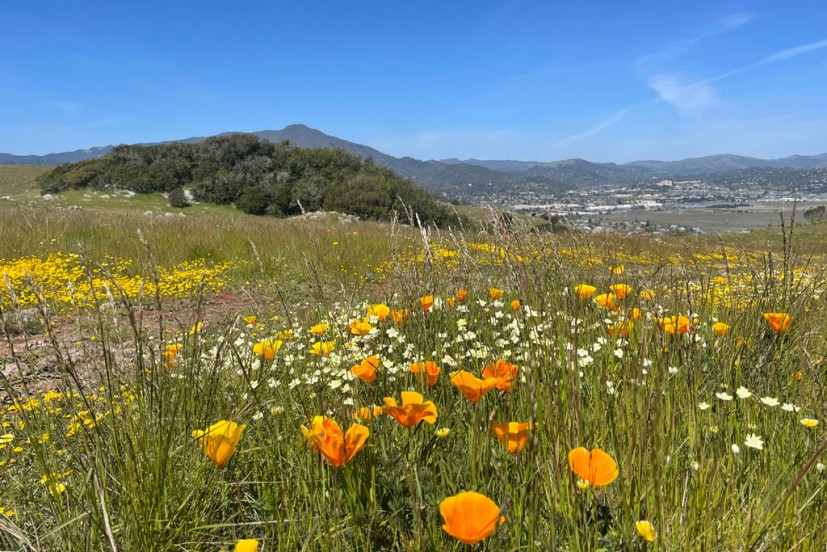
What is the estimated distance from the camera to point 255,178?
33781mm

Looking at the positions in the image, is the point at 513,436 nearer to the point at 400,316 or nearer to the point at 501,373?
the point at 501,373

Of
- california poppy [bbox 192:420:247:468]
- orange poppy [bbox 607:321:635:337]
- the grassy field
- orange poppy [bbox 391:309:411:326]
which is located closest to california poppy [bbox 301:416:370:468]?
the grassy field

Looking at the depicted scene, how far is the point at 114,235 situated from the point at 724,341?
1037cm

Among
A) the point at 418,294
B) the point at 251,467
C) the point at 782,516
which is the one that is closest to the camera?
the point at 782,516

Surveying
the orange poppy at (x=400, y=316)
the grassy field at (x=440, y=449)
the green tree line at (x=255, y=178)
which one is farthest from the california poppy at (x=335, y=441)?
the green tree line at (x=255, y=178)

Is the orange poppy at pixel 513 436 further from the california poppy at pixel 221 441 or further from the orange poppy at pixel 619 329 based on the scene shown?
the orange poppy at pixel 619 329

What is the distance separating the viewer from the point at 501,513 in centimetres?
84

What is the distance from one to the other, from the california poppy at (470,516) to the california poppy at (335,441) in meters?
0.32

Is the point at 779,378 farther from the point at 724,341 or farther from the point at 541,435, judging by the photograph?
the point at 541,435

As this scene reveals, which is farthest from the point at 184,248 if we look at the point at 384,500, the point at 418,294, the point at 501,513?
the point at 501,513

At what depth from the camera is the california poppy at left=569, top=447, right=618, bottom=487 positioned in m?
1.03

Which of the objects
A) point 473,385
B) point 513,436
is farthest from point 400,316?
point 513,436

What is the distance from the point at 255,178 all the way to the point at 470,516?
35601 millimetres

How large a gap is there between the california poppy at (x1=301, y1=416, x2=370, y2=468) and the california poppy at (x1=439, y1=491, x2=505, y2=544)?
1.06 feet
